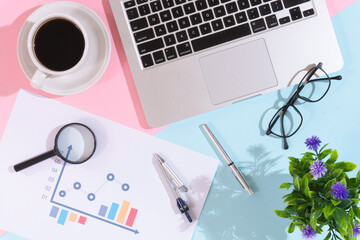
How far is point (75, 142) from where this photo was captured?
919 mm

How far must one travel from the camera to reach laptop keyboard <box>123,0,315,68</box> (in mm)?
852

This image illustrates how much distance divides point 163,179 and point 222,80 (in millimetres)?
283

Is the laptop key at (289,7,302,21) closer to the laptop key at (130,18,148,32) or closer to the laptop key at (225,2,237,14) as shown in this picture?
the laptop key at (225,2,237,14)

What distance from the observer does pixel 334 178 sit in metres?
0.72

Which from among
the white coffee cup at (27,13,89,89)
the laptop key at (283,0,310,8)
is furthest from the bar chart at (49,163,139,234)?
the laptop key at (283,0,310,8)

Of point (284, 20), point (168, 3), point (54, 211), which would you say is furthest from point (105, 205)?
point (284, 20)

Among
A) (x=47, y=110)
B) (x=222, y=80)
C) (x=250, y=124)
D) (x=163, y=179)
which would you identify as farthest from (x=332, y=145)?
(x=47, y=110)

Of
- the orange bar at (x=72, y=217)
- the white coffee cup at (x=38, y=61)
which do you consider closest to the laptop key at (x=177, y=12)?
the white coffee cup at (x=38, y=61)

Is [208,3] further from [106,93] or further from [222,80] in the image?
[106,93]

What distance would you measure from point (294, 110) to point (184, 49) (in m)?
0.32

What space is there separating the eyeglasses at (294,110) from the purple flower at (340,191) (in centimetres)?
25

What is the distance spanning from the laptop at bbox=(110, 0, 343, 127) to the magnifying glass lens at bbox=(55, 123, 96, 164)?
0.53 feet

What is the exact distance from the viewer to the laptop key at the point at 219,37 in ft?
2.82

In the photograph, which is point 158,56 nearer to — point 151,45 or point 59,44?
point 151,45
